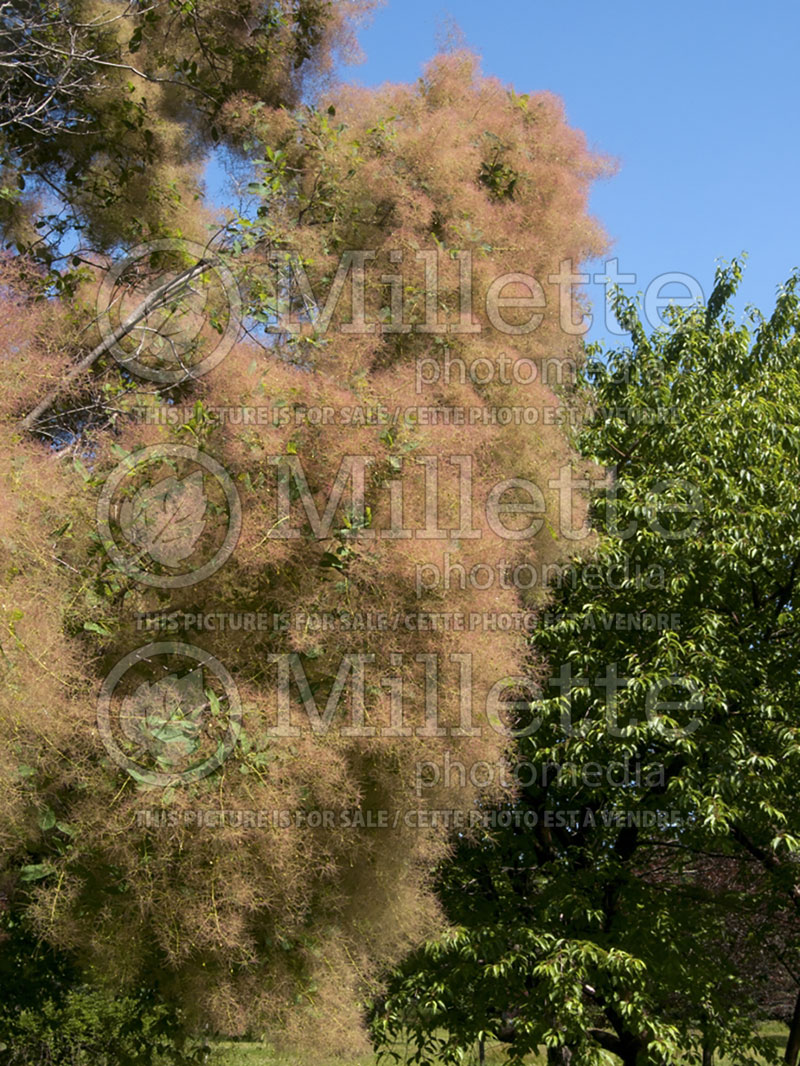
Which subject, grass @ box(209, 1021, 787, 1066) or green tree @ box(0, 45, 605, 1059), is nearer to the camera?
green tree @ box(0, 45, 605, 1059)

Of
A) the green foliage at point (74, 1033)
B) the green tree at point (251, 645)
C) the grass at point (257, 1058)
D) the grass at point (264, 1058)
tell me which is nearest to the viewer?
the green tree at point (251, 645)

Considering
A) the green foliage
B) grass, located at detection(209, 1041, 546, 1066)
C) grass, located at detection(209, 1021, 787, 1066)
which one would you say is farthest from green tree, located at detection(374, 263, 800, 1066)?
the green foliage

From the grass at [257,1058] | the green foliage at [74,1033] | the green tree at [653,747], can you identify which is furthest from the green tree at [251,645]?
the grass at [257,1058]

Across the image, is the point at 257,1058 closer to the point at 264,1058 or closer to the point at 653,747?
the point at 264,1058

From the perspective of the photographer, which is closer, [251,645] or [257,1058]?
→ [251,645]

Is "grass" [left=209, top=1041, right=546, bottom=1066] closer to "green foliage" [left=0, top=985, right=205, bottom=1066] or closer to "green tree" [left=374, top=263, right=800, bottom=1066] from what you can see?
"green foliage" [left=0, top=985, right=205, bottom=1066]

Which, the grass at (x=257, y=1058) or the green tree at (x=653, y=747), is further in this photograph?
the grass at (x=257, y=1058)

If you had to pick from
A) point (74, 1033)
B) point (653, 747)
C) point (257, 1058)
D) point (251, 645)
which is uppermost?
point (251, 645)

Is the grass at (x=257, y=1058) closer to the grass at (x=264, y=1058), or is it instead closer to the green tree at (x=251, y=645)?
the grass at (x=264, y=1058)

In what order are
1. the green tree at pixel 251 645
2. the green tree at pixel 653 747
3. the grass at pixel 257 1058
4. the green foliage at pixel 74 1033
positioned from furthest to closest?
the grass at pixel 257 1058 → the green foliage at pixel 74 1033 → the green tree at pixel 653 747 → the green tree at pixel 251 645

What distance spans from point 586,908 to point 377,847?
2024 millimetres

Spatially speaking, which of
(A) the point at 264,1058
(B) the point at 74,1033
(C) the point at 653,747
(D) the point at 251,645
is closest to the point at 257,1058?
(A) the point at 264,1058

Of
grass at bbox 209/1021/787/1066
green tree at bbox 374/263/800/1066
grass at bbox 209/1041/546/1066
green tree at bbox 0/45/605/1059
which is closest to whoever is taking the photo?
green tree at bbox 0/45/605/1059

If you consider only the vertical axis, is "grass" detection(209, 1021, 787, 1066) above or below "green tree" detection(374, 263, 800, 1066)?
below
